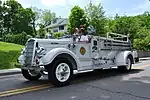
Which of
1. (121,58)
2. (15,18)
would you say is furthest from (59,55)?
(15,18)

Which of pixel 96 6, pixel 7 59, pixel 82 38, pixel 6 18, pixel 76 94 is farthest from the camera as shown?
pixel 6 18

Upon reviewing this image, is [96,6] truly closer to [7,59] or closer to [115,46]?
[7,59]

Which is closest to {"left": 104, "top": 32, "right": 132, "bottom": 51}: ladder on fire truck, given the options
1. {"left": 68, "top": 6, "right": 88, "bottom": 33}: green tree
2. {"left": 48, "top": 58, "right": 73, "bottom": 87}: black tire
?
{"left": 48, "top": 58, "right": 73, "bottom": 87}: black tire

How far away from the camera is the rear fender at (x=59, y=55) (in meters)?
7.34

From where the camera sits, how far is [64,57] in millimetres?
7805

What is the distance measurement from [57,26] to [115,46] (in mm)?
60621

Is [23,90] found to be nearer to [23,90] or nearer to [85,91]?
[23,90]

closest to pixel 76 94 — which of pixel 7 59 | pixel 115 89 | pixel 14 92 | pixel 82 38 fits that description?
pixel 115 89

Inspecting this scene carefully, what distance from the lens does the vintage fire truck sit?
751 centimetres

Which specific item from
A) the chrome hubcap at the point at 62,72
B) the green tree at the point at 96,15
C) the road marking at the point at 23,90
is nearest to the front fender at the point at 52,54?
the chrome hubcap at the point at 62,72

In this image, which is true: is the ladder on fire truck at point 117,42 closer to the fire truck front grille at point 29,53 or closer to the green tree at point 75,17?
the fire truck front grille at point 29,53

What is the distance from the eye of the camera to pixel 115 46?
10.5 metres

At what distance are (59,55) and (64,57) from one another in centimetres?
21

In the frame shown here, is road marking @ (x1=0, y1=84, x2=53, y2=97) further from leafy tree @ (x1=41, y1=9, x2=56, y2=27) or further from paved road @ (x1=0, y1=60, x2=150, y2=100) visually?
leafy tree @ (x1=41, y1=9, x2=56, y2=27)
